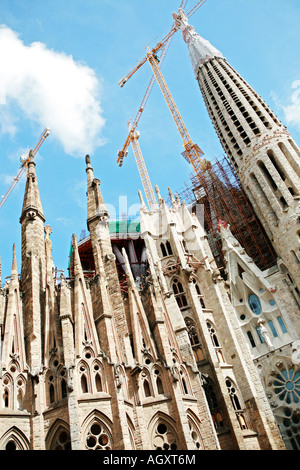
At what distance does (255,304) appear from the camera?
2564 cm

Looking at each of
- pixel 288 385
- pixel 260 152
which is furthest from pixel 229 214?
pixel 288 385

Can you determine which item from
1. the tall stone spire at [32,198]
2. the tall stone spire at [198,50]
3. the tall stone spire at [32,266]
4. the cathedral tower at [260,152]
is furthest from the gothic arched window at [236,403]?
the tall stone spire at [198,50]

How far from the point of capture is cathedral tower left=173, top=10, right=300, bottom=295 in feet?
85.1

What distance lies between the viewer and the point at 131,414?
17.1 m

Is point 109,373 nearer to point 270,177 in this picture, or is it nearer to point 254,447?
point 254,447

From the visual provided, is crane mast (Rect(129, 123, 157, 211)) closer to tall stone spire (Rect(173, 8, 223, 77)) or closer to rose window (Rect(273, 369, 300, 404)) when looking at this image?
tall stone spire (Rect(173, 8, 223, 77))

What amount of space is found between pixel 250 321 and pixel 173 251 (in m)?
6.40

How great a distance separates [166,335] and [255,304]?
8308mm

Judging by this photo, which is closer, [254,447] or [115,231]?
[254,447]

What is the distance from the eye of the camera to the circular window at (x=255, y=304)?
25270mm

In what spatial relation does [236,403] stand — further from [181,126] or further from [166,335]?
[181,126]

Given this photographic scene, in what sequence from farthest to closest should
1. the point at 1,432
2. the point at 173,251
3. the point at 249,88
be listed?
the point at 249,88, the point at 173,251, the point at 1,432

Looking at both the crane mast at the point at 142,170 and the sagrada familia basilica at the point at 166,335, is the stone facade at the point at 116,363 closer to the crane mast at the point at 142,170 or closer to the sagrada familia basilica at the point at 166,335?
the sagrada familia basilica at the point at 166,335

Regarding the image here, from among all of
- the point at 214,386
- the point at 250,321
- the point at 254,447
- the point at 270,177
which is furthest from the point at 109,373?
the point at 270,177
